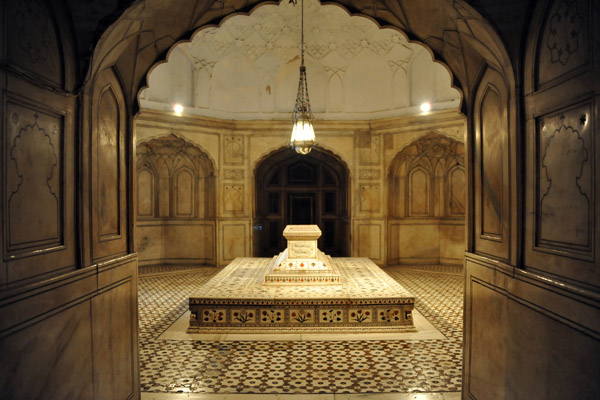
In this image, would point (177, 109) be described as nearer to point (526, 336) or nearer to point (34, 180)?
point (34, 180)

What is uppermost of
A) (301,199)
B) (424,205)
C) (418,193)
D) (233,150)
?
A: (233,150)

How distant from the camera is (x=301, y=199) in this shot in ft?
40.4

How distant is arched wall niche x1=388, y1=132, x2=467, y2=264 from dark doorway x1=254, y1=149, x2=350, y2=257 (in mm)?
1984

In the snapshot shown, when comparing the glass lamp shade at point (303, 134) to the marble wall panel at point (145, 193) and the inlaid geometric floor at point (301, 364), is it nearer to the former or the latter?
the inlaid geometric floor at point (301, 364)

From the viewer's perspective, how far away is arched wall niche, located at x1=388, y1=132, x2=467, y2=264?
10.3m

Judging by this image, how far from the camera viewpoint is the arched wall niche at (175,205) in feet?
33.8

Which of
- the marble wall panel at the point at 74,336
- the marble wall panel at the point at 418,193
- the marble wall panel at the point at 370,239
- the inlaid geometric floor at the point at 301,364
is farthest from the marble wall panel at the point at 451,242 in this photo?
the marble wall panel at the point at 74,336

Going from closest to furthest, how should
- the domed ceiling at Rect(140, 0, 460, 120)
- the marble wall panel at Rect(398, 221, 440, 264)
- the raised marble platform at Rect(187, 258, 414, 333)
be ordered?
the raised marble platform at Rect(187, 258, 414, 333), the domed ceiling at Rect(140, 0, 460, 120), the marble wall panel at Rect(398, 221, 440, 264)

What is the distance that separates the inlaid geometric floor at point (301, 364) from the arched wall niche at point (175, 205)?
469 centimetres

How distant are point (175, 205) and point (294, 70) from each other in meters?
4.40

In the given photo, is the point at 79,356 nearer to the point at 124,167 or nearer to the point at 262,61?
the point at 124,167

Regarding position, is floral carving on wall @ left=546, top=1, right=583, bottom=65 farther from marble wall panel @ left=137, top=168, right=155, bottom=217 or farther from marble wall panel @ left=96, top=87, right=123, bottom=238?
marble wall panel @ left=137, top=168, right=155, bottom=217

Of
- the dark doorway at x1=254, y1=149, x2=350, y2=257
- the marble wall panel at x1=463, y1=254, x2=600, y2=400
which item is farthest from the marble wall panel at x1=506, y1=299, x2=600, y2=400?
the dark doorway at x1=254, y1=149, x2=350, y2=257

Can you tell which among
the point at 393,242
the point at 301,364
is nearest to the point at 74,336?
the point at 301,364
